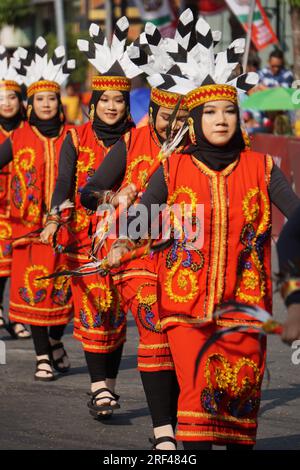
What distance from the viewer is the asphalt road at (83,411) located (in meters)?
7.48

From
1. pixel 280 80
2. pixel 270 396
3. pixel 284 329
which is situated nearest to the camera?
pixel 284 329

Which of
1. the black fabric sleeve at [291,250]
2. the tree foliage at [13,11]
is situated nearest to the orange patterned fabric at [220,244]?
A: the black fabric sleeve at [291,250]

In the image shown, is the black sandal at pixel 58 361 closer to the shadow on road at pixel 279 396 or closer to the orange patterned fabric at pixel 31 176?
the orange patterned fabric at pixel 31 176

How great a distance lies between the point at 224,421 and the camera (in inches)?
240

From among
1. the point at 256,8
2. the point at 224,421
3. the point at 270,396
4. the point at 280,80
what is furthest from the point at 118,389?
the point at 256,8

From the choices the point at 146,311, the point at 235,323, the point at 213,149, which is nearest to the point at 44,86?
the point at 146,311

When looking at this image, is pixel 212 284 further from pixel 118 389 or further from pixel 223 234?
pixel 118 389

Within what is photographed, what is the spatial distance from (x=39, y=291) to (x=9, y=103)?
237 centimetres

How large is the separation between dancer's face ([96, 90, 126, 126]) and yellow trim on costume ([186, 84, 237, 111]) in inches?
81.1

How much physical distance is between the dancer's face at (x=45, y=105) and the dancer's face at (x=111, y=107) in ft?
5.15

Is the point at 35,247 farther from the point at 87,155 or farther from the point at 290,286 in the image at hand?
the point at 290,286

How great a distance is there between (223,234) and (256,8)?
596 inches

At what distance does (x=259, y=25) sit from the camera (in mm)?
20984

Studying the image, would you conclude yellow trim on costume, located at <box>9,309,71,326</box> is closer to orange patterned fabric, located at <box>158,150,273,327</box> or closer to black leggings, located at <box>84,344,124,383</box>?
black leggings, located at <box>84,344,124,383</box>
